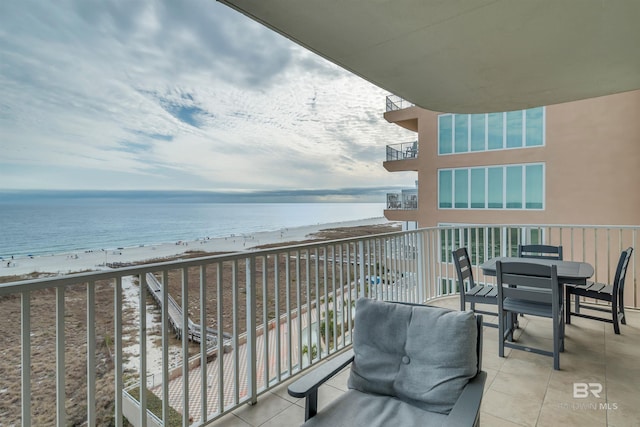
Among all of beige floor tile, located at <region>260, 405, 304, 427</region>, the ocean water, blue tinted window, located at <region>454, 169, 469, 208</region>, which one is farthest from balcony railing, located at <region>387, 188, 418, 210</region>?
beige floor tile, located at <region>260, 405, 304, 427</region>

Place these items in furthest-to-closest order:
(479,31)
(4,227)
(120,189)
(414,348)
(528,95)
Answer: (120,189), (4,227), (528,95), (479,31), (414,348)

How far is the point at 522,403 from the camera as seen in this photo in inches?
82.2

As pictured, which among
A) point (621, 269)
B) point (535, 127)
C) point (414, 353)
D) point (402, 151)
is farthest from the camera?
point (402, 151)

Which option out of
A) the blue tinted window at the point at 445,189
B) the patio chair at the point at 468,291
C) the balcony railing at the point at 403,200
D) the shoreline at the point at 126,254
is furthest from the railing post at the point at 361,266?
the balcony railing at the point at 403,200

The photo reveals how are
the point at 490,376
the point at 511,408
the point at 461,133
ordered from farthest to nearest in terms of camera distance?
1. the point at 461,133
2. the point at 490,376
3. the point at 511,408

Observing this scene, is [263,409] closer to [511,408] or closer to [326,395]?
[326,395]

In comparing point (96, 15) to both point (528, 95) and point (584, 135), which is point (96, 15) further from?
point (584, 135)

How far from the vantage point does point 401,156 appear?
12.1m

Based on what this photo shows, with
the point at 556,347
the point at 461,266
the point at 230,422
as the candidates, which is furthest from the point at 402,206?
the point at 230,422

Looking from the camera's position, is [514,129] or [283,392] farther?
[514,129]

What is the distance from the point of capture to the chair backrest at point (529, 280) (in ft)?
8.09

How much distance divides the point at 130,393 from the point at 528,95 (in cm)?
439

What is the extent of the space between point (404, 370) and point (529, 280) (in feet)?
5.61

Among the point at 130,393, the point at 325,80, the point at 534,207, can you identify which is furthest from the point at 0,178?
the point at 534,207
